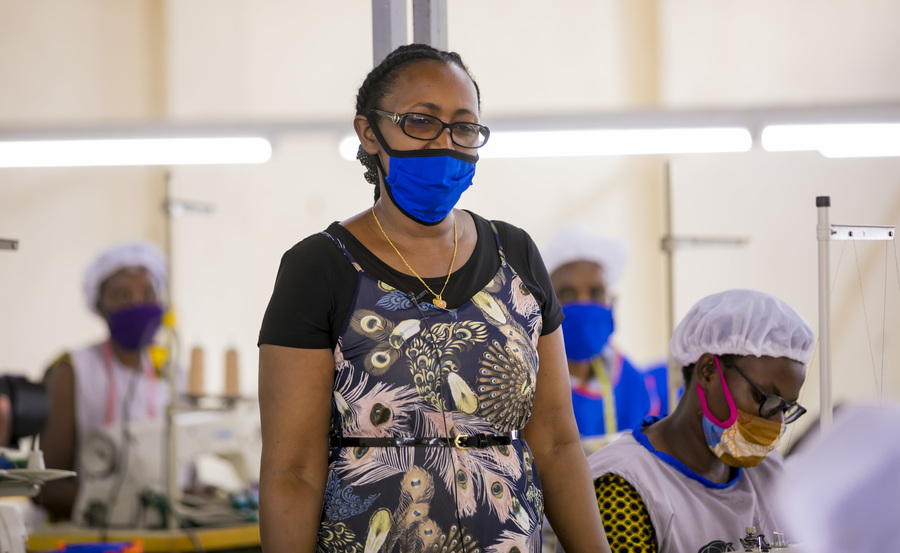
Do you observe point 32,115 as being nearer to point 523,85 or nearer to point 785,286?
point 523,85

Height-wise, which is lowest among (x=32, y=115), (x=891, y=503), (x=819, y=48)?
(x=891, y=503)

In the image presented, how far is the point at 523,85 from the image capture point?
5.14 meters

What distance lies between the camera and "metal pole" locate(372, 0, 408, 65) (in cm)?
178

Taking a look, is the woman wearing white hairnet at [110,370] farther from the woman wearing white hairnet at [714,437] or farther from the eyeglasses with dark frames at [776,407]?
the eyeglasses with dark frames at [776,407]

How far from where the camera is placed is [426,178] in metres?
1.32

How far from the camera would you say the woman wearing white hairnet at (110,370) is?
3.27 meters

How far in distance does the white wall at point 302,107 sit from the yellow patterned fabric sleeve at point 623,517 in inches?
137

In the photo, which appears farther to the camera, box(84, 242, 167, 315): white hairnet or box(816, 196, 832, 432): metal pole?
box(84, 242, 167, 315): white hairnet

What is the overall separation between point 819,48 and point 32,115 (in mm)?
4312

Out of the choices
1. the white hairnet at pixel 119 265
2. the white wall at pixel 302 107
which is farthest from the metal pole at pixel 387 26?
the white wall at pixel 302 107

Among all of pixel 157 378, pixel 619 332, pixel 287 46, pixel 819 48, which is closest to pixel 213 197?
pixel 287 46

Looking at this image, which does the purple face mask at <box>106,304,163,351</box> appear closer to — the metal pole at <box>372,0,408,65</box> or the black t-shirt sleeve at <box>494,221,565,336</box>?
the metal pole at <box>372,0,408,65</box>

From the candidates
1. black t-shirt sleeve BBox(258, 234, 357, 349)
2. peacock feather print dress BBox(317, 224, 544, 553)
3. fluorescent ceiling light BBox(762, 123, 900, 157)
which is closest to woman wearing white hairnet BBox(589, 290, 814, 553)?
fluorescent ceiling light BBox(762, 123, 900, 157)

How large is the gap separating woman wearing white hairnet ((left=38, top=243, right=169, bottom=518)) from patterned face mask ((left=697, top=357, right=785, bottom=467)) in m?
2.33
